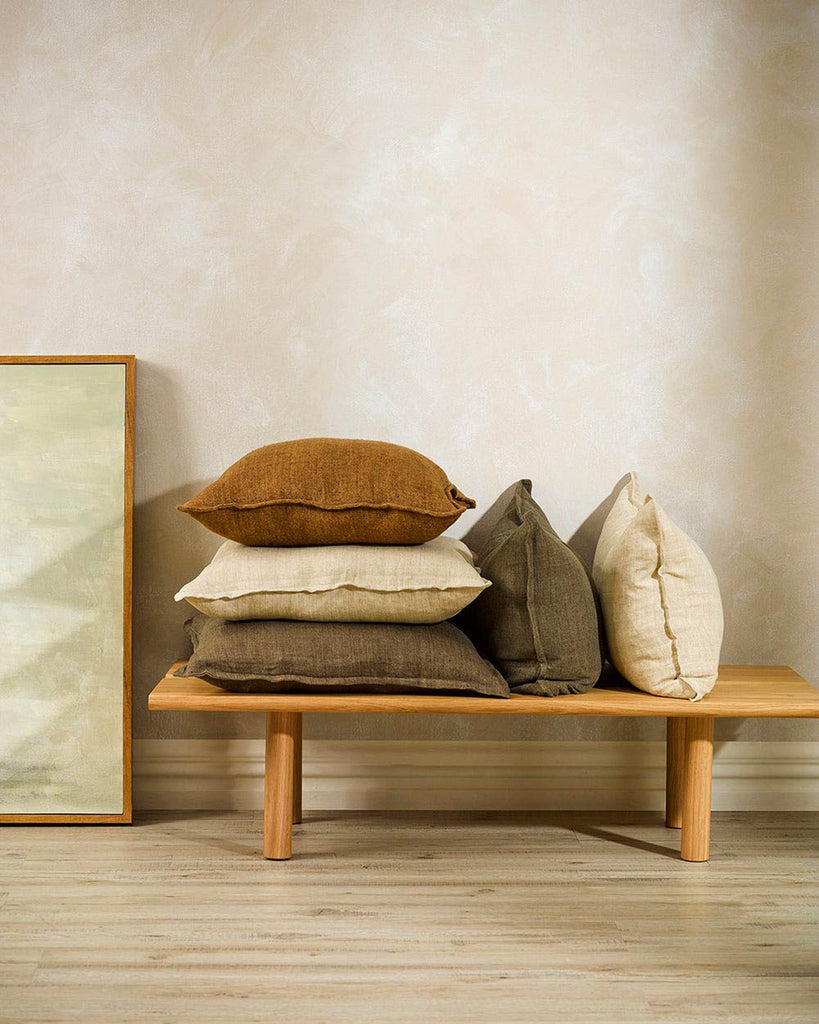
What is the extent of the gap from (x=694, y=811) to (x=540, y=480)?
Result: 2.55 ft

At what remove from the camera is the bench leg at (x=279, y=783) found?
1.82 meters

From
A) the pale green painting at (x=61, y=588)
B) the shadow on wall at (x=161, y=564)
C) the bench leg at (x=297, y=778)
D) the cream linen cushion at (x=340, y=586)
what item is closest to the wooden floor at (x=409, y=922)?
the bench leg at (x=297, y=778)

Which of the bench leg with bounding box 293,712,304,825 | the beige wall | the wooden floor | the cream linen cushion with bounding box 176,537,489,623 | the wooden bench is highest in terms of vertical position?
the beige wall

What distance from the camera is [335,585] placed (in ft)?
5.68

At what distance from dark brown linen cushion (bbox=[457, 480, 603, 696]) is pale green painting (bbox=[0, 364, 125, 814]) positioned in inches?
33.6

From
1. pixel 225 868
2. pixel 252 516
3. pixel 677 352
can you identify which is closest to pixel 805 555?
pixel 677 352

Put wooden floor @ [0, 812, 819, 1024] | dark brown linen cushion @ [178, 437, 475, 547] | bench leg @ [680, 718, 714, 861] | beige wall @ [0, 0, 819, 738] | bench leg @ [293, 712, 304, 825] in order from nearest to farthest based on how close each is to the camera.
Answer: wooden floor @ [0, 812, 819, 1024]
dark brown linen cushion @ [178, 437, 475, 547]
bench leg @ [680, 718, 714, 861]
bench leg @ [293, 712, 304, 825]
beige wall @ [0, 0, 819, 738]

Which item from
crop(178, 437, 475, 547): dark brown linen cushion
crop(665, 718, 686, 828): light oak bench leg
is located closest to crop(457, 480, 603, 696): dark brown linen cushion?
crop(178, 437, 475, 547): dark brown linen cushion

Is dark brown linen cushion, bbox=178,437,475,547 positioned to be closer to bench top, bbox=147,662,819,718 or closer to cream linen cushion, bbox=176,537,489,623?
cream linen cushion, bbox=176,537,489,623

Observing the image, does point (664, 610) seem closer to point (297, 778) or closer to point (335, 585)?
point (335, 585)

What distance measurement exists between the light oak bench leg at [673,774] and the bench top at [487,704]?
0.25 metres

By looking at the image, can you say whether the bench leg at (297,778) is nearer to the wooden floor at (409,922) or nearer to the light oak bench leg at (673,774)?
the wooden floor at (409,922)

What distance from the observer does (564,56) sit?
214 cm

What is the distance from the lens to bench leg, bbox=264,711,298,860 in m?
1.82
